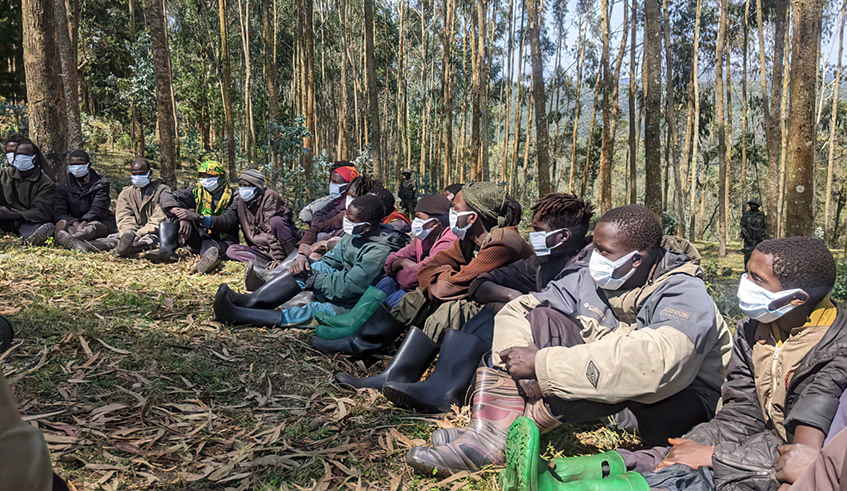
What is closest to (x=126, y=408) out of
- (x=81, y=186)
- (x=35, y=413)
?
(x=35, y=413)

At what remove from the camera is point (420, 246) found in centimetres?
464

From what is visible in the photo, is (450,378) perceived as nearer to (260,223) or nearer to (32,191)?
(260,223)

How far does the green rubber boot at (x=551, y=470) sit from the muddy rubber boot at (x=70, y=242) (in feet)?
20.5

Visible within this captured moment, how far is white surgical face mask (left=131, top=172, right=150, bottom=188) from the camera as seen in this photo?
6.84m

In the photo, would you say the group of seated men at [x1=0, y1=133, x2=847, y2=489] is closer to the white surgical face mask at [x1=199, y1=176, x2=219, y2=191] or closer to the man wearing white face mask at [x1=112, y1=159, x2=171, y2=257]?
the white surgical face mask at [x1=199, y1=176, x2=219, y2=191]

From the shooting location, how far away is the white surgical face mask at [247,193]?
6.40 metres

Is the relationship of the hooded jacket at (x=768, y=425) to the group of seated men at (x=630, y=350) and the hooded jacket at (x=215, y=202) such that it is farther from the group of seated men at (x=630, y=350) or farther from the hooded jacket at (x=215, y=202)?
the hooded jacket at (x=215, y=202)

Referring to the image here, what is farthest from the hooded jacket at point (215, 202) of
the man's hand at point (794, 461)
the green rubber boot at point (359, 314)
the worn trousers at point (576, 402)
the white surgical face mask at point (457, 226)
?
the man's hand at point (794, 461)

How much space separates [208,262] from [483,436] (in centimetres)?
456

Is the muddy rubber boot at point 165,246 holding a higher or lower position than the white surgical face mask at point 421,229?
lower

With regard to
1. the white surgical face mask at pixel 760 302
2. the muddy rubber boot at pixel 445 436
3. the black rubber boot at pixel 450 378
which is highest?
the white surgical face mask at pixel 760 302

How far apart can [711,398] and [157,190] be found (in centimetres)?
660

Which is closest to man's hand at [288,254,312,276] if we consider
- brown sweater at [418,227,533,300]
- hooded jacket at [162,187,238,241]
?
brown sweater at [418,227,533,300]

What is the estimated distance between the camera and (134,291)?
5137 millimetres
